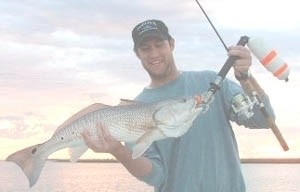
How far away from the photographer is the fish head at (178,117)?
6.27 m

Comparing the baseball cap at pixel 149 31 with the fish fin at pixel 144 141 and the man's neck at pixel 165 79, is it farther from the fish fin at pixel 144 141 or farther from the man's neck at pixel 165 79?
the fish fin at pixel 144 141

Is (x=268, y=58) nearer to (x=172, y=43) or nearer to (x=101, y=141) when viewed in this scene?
(x=172, y=43)

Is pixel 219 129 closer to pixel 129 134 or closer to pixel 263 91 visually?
pixel 263 91

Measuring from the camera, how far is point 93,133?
20.8ft

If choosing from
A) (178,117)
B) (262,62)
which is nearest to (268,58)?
(262,62)

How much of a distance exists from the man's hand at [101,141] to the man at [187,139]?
10.3 inches

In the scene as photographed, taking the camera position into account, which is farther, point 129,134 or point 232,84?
point 232,84

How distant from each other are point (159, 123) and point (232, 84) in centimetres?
113

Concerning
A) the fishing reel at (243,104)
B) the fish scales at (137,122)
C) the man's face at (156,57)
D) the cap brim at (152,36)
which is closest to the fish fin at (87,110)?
the fish scales at (137,122)

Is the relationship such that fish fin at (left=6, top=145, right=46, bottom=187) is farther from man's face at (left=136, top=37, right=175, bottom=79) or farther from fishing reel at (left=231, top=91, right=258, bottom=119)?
fishing reel at (left=231, top=91, right=258, bottom=119)

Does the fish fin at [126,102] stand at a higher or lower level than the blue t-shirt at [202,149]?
higher

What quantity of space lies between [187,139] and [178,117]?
Answer: 2.24 feet

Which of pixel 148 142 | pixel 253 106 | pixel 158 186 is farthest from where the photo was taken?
pixel 158 186

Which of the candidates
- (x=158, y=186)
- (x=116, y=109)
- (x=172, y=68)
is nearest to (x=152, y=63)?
(x=172, y=68)
